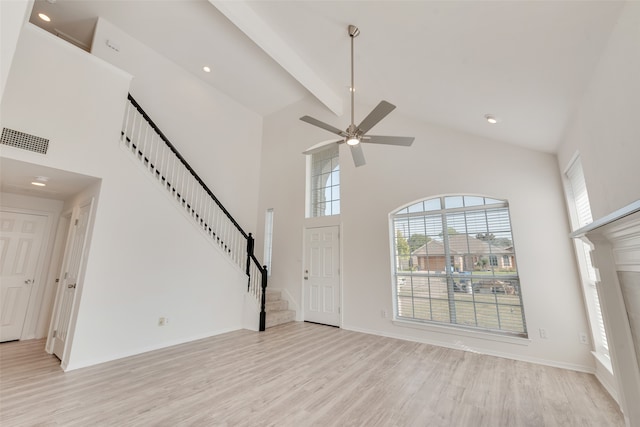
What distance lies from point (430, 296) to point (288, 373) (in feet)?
8.84

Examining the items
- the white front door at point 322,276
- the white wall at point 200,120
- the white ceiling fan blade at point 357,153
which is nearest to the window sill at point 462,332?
the white front door at point 322,276

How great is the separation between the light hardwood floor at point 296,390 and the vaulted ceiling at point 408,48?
9.84ft

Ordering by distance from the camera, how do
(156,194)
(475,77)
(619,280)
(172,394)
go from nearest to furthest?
(619,280) → (172,394) → (475,77) → (156,194)

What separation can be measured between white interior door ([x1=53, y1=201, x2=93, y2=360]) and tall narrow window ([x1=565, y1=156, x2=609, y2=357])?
6.30 metres

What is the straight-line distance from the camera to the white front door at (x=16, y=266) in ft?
13.2

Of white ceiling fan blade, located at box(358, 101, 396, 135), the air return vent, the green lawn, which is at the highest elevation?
white ceiling fan blade, located at box(358, 101, 396, 135)

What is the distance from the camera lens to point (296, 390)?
8.68 ft

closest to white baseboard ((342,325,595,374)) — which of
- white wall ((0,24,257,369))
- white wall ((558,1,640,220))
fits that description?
white wall ((558,1,640,220))

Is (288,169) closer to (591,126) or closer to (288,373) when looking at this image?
(288,373)

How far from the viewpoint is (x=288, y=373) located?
3.03 meters

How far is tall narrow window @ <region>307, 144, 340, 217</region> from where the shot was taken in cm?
580

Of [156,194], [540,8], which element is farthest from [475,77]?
[156,194]

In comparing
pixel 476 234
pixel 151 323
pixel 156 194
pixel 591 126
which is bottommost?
pixel 151 323

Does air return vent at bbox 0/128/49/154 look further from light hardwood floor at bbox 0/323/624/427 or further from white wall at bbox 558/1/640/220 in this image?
white wall at bbox 558/1/640/220
